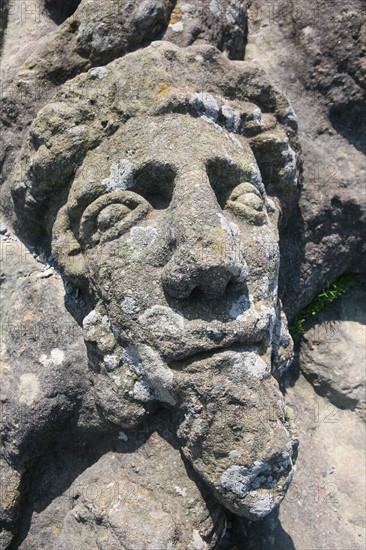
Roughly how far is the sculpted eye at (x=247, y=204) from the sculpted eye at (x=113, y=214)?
1.49 ft

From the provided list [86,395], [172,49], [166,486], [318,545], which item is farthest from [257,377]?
[172,49]

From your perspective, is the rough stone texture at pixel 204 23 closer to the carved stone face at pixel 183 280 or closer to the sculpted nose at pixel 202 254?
the carved stone face at pixel 183 280

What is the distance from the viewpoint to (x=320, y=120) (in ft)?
12.2

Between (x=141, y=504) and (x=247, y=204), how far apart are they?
5.26 feet

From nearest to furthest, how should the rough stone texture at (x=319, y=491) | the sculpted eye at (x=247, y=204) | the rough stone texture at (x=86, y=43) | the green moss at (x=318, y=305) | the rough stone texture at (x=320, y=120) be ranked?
1. the sculpted eye at (x=247, y=204)
2. the rough stone texture at (x=86, y=43)
3. the rough stone texture at (x=319, y=491)
4. the rough stone texture at (x=320, y=120)
5. the green moss at (x=318, y=305)

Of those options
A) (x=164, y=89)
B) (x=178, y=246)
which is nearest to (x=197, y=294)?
(x=178, y=246)

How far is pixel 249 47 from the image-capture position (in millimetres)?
3760

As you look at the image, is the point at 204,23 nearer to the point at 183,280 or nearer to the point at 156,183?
the point at 156,183

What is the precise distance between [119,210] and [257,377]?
1.07 metres

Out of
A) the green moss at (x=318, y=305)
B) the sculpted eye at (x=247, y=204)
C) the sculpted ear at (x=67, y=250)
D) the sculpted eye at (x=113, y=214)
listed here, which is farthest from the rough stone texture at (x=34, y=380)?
the green moss at (x=318, y=305)

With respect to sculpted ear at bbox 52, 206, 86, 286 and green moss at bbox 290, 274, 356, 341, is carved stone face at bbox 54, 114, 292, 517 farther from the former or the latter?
green moss at bbox 290, 274, 356, 341

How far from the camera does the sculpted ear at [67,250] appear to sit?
8.96ft

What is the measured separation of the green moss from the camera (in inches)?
148

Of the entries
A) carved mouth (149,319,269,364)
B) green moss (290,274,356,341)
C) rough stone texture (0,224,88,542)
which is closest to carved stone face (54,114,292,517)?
carved mouth (149,319,269,364)
